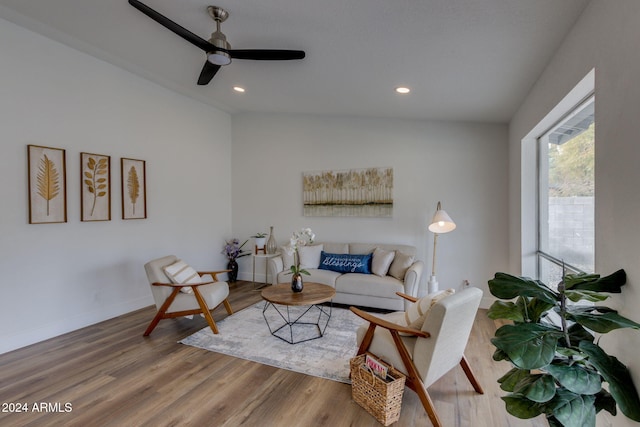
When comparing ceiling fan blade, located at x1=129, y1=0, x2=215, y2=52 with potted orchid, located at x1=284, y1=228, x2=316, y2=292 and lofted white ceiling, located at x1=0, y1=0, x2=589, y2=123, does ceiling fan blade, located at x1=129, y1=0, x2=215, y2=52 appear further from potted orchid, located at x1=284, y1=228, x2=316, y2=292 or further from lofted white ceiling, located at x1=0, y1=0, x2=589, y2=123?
potted orchid, located at x1=284, y1=228, x2=316, y2=292

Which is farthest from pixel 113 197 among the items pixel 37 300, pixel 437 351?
pixel 437 351

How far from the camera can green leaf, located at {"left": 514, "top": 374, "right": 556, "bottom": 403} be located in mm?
1213

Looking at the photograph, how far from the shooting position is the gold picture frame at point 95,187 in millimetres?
3514

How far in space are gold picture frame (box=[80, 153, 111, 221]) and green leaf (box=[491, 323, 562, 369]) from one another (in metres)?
4.22

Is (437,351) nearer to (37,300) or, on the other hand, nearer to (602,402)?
Answer: (602,402)

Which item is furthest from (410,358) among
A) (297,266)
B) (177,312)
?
(177,312)

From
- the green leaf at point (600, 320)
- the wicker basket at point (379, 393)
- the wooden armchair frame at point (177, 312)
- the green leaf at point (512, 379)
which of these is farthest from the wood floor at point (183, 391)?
the green leaf at point (600, 320)

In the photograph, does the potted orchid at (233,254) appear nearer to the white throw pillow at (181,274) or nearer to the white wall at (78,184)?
the white wall at (78,184)

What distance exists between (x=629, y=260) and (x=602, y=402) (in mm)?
628

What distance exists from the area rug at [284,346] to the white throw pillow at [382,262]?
764 millimetres

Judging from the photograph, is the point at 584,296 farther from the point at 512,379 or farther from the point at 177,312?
the point at 177,312

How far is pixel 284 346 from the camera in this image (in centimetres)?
303

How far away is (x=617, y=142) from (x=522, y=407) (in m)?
1.31

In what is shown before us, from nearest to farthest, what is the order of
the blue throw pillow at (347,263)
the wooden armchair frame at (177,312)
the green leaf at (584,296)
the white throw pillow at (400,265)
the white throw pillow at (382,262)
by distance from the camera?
1. the green leaf at (584,296)
2. the wooden armchair frame at (177,312)
3. the white throw pillow at (400,265)
4. the white throw pillow at (382,262)
5. the blue throw pillow at (347,263)
